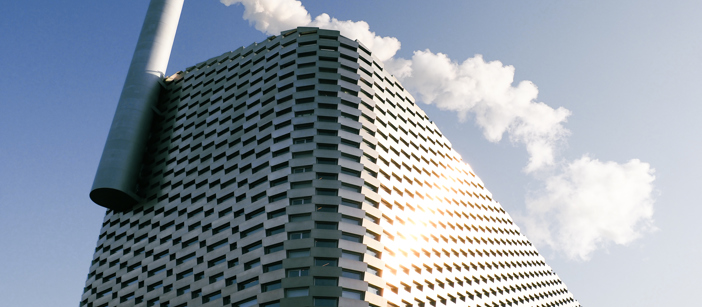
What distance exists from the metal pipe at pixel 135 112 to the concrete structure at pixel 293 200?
1758 millimetres

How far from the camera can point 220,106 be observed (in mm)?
64250

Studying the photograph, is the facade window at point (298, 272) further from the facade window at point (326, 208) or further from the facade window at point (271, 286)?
the facade window at point (326, 208)

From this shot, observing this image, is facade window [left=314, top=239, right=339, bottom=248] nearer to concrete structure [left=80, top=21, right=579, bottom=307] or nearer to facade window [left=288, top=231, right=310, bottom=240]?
concrete structure [left=80, top=21, right=579, bottom=307]

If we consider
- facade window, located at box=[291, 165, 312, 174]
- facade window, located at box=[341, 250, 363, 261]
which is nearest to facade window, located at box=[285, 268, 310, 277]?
facade window, located at box=[341, 250, 363, 261]

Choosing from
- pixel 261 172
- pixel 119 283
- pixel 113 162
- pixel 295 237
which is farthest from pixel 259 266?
pixel 113 162

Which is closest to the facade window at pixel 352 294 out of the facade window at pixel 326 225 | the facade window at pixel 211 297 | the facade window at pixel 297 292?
the facade window at pixel 297 292

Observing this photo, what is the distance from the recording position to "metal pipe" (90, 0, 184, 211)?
62344mm

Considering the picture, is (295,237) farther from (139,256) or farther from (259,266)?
(139,256)

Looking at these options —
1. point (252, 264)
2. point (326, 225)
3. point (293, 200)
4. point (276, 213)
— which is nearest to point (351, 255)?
point (326, 225)

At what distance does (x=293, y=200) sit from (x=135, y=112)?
29.2 meters

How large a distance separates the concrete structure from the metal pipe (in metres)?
1.76

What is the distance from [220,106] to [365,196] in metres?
22.6

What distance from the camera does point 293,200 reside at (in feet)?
162

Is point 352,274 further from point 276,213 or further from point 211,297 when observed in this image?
point 211,297
